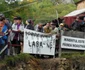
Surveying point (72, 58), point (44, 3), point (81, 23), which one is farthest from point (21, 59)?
point (44, 3)

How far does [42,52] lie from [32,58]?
0.61 meters

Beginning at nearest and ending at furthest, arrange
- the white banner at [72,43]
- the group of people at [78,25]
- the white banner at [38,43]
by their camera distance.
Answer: the white banner at [38,43]
the white banner at [72,43]
the group of people at [78,25]

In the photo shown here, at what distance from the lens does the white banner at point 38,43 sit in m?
12.1

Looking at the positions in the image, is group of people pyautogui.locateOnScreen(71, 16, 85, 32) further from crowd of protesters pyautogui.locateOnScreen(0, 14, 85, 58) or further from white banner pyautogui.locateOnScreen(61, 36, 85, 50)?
white banner pyautogui.locateOnScreen(61, 36, 85, 50)

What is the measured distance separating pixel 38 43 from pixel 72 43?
159 cm

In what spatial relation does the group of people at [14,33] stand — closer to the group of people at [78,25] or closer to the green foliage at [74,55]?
the green foliage at [74,55]

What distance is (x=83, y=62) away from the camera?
1273 centimetres

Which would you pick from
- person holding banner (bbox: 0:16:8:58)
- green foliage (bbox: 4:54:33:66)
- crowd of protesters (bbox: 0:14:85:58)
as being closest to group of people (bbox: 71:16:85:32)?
crowd of protesters (bbox: 0:14:85:58)

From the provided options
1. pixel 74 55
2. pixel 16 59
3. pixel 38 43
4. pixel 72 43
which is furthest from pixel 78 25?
pixel 16 59

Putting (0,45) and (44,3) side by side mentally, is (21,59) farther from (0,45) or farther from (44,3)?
(44,3)

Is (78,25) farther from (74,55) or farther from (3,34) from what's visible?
(3,34)

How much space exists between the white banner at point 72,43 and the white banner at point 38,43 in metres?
0.47

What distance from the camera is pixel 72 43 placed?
521 inches

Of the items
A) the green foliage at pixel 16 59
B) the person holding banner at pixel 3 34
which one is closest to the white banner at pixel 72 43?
the green foliage at pixel 16 59
